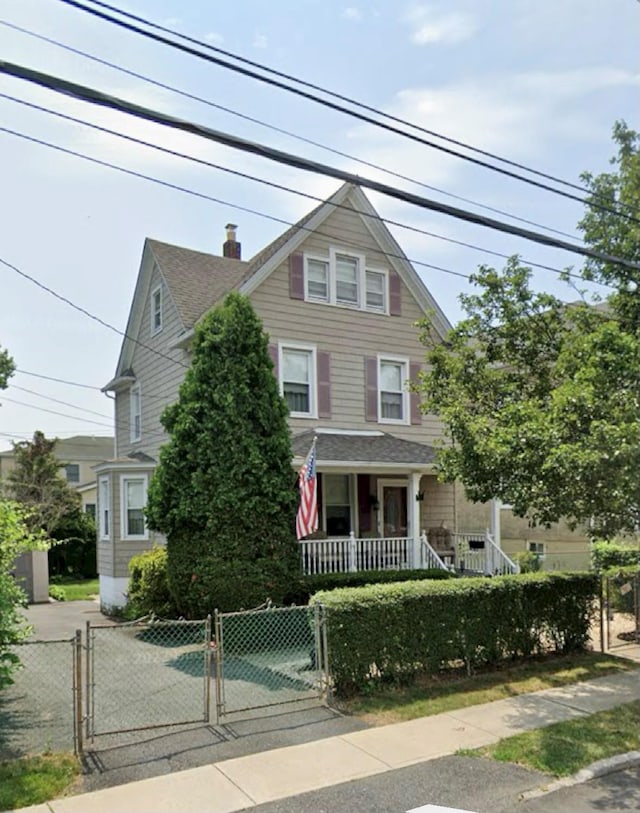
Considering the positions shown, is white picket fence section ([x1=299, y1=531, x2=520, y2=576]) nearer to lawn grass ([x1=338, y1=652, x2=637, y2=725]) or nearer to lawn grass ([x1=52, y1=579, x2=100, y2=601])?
lawn grass ([x1=338, y1=652, x2=637, y2=725])

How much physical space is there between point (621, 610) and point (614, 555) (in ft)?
7.12

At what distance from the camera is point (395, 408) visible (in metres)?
16.8

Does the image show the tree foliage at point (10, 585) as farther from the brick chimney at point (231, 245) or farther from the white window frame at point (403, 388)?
the brick chimney at point (231, 245)

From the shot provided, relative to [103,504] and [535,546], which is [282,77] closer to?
[103,504]

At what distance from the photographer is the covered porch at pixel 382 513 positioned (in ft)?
45.9

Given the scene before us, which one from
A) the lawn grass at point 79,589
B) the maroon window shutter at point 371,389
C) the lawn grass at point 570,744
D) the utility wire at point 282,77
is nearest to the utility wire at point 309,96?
the utility wire at point 282,77

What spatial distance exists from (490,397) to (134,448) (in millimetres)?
11564

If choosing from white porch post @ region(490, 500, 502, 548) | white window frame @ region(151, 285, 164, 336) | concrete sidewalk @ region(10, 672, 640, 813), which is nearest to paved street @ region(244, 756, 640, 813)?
concrete sidewalk @ region(10, 672, 640, 813)

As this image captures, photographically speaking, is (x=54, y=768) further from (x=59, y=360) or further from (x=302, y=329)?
(x=59, y=360)

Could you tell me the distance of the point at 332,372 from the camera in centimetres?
1573

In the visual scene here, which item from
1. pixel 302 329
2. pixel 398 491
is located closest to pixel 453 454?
pixel 302 329

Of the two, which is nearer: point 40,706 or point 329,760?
point 329,760

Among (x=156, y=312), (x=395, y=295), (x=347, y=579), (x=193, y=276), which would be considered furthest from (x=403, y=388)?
(x=156, y=312)

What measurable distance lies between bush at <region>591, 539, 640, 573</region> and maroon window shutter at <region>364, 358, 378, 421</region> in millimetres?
5932
